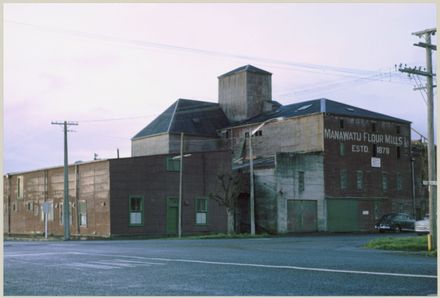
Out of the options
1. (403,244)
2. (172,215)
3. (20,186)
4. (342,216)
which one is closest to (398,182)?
(342,216)

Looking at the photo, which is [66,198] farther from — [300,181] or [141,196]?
[300,181]

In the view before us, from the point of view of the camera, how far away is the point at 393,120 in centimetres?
6112

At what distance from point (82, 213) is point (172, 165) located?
8324mm

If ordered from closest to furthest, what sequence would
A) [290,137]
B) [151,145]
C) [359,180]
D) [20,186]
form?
[359,180] < [290,137] < [20,186] < [151,145]

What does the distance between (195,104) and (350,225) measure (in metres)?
23.6

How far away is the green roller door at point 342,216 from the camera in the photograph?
56094mm

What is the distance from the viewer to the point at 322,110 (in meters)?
56.7

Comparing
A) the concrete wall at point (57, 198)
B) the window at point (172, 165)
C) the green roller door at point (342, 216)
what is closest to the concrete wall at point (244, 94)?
the green roller door at point (342, 216)

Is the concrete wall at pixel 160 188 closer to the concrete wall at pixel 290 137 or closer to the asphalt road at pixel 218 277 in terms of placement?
the concrete wall at pixel 290 137

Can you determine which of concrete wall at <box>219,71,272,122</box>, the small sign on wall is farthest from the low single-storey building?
concrete wall at <box>219,71,272,122</box>

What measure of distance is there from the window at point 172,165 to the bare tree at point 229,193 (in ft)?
10.9

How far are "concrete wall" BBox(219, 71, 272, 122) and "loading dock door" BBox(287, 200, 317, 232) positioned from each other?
1676cm

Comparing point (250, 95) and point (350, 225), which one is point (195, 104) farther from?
point (350, 225)

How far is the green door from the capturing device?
49.6 meters
